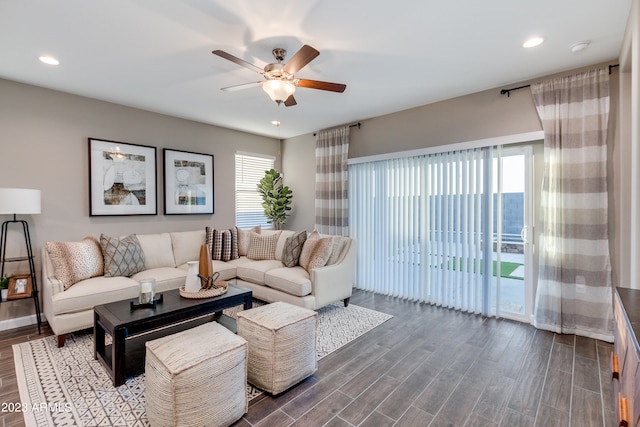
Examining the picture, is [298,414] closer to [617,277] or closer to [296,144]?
[617,277]

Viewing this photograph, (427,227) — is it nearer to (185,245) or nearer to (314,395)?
(314,395)

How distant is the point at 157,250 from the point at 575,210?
494 cm

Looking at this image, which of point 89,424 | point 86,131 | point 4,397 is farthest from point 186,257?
point 89,424

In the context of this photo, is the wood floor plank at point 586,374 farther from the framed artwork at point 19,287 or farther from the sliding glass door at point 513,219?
the framed artwork at point 19,287

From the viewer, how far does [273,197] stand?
550cm

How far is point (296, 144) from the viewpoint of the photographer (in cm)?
585

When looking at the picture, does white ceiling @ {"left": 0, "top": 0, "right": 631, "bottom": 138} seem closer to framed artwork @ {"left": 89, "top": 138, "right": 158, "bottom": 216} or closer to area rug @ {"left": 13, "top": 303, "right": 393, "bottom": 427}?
framed artwork @ {"left": 89, "top": 138, "right": 158, "bottom": 216}

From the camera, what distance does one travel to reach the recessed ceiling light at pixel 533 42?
Answer: 2466 millimetres

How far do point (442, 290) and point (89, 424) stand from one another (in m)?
3.73

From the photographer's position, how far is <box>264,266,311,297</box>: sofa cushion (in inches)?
136

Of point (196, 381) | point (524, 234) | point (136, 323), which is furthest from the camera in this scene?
point (524, 234)

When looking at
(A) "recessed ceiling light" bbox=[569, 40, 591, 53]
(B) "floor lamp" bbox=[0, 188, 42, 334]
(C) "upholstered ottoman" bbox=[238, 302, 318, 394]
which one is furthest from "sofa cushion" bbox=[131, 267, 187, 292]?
(A) "recessed ceiling light" bbox=[569, 40, 591, 53]

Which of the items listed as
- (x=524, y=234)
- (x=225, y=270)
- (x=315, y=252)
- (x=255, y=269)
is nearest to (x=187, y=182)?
(x=225, y=270)

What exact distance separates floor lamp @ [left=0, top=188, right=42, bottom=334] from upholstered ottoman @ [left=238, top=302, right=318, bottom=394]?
254 centimetres
